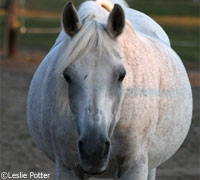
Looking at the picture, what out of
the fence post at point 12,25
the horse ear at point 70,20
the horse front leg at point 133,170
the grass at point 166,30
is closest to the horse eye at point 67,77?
the horse ear at point 70,20

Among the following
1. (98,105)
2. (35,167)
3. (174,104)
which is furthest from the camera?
(35,167)

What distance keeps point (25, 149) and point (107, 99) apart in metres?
4.10

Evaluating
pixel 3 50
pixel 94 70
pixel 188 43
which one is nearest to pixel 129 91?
pixel 94 70

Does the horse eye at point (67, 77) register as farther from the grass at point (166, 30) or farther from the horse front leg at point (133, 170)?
the grass at point (166, 30)

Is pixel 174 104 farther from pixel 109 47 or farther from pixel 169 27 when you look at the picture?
pixel 169 27

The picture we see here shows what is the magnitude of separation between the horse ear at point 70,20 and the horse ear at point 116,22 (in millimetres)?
168

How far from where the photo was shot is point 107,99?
8.80 ft

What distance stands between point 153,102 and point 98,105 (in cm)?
71

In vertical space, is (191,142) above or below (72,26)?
below

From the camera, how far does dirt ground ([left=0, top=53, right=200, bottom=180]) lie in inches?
235

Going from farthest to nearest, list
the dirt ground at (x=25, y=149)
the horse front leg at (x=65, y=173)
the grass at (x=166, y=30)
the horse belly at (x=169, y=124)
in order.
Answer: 1. the grass at (x=166, y=30)
2. the dirt ground at (x=25, y=149)
3. the horse belly at (x=169, y=124)
4. the horse front leg at (x=65, y=173)

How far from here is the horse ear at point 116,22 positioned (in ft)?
9.14

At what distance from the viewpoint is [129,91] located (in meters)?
3.10

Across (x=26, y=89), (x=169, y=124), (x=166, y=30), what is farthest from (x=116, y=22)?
(x=166, y=30)
